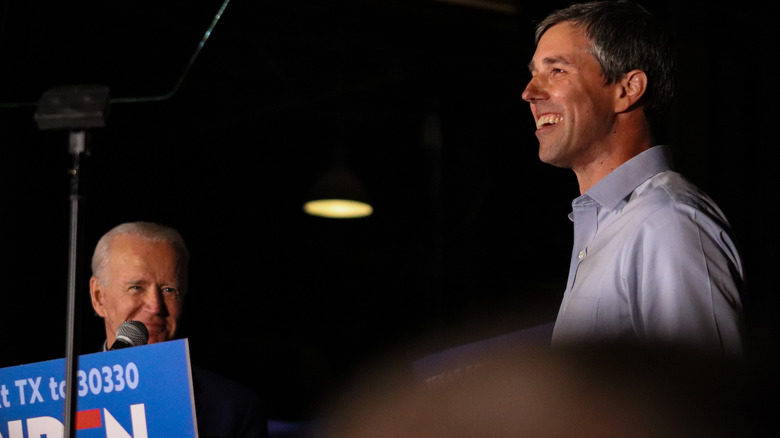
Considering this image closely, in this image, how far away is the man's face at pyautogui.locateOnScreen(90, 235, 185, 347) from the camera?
2.68 meters

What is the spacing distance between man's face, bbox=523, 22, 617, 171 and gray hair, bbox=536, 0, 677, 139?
0.02 meters

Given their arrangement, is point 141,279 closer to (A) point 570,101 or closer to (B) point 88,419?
(B) point 88,419

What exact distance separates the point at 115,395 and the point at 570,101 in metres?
1.09

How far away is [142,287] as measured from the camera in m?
2.70

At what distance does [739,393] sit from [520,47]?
520 centimetres

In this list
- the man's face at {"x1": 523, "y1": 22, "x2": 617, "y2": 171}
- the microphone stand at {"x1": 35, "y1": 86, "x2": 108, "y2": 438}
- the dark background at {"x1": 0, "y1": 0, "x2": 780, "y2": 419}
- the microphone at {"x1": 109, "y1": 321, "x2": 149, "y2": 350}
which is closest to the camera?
the microphone stand at {"x1": 35, "y1": 86, "x2": 108, "y2": 438}

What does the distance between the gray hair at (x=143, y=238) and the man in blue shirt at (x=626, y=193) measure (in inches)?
49.0

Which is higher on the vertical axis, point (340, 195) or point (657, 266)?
point (340, 195)

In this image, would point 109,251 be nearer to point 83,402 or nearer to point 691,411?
point 83,402

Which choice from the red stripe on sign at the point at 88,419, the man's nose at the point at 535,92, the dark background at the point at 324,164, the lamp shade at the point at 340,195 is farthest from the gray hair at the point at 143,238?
the lamp shade at the point at 340,195

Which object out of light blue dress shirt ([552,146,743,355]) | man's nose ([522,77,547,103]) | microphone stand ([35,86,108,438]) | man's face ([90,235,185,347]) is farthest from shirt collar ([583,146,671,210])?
man's face ([90,235,185,347])

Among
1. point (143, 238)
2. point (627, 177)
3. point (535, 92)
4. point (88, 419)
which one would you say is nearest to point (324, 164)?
point (143, 238)

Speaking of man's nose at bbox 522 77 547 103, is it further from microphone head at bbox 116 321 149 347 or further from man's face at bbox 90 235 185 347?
man's face at bbox 90 235 185 347

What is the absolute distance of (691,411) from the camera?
→ 439 mm
